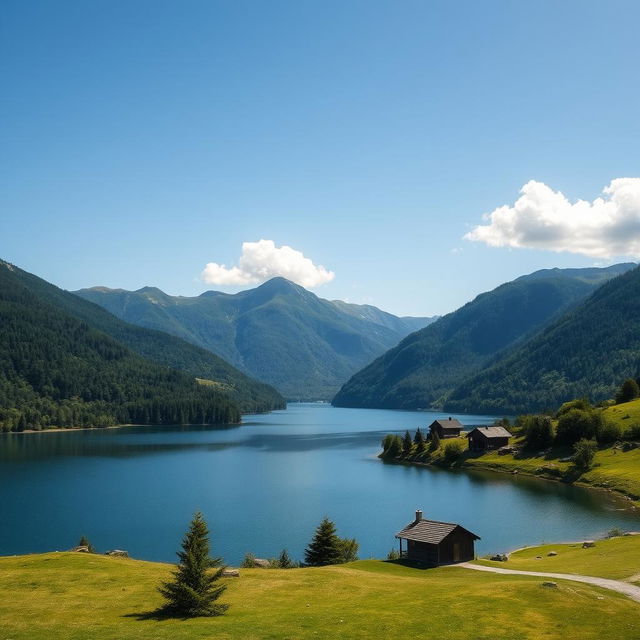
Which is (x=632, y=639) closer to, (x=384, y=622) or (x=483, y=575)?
(x=384, y=622)

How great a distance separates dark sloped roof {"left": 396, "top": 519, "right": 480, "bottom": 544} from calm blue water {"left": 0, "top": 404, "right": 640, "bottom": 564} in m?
12.5

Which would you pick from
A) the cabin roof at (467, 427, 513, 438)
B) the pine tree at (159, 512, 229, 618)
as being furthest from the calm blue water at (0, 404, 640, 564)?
the pine tree at (159, 512, 229, 618)

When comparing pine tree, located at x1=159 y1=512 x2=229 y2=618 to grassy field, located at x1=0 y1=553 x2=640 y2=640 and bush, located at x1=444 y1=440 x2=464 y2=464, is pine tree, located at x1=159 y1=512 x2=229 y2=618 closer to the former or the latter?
grassy field, located at x1=0 y1=553 x2=640 y2=640

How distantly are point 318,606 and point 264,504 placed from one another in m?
64.5

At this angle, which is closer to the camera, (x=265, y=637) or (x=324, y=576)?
(x=265, y=637)

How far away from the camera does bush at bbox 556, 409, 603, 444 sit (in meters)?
130

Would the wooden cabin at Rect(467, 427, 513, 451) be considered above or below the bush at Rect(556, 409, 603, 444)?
below

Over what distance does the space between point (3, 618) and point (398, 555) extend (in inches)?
1493

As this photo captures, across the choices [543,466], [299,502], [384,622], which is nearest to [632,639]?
[384,622]

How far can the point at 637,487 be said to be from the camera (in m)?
98.8

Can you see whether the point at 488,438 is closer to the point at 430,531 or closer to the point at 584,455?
the point at 584,455

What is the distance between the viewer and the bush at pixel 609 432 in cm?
12481

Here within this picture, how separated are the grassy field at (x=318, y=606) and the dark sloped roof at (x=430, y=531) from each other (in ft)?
15.5

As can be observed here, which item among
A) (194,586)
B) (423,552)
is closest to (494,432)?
(423,552)
